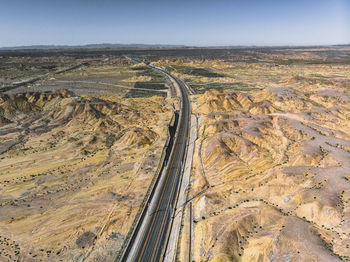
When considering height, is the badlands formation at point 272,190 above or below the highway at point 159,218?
above

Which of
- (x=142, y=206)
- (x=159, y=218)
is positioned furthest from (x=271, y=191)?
(x=142, y=206)

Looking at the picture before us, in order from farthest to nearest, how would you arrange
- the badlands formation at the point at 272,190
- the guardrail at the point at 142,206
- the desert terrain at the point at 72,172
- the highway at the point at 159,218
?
1. the desert terrain at the point at 72,172
2. the guardrail at the point at 142,206
3. the highway at the point at 159,218
4. the badlands formation at the point at 272,190

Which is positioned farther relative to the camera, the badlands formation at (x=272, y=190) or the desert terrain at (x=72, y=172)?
the desert terrain at (x=72, y=172)

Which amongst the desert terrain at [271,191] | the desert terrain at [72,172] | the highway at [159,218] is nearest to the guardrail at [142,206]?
the highway at [159,218]

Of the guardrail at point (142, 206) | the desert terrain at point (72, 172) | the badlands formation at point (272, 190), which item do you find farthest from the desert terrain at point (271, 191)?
the desert terrain at point (72, 172)

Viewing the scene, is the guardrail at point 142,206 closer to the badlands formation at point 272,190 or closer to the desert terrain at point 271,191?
the desert terrain at point 271,191

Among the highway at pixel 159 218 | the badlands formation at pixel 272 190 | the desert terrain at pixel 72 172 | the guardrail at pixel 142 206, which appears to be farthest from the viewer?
the desert terrain at pixel 72 172

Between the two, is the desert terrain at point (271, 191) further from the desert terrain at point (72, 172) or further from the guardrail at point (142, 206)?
the desert terrain at point (72, 172)

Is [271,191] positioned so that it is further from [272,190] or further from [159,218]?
[159,218]
